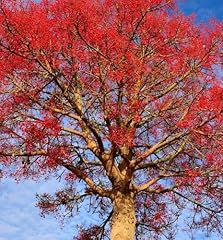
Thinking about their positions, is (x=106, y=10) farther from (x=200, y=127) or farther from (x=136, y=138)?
(x=200, y=127)

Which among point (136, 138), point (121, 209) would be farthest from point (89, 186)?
point (136, 138)

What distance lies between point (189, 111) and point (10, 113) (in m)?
4.62

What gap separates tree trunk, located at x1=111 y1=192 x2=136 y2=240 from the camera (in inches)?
491

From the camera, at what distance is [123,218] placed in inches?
498

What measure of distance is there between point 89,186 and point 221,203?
149 inches

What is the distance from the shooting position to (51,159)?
524 inches

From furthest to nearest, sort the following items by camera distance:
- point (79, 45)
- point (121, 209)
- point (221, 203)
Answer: point (221, 203) → point (79, 45) → point (121, 209)

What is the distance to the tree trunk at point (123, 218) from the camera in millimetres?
12469

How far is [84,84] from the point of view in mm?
13984

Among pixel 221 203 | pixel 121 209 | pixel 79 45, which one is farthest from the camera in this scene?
pixel 221 203

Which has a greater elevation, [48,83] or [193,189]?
[48,83]

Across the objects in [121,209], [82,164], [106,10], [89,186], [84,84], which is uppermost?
[106,10]

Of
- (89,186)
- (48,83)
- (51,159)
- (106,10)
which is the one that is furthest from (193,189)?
(106,10)

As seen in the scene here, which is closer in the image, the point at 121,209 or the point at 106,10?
the point at 121,209
